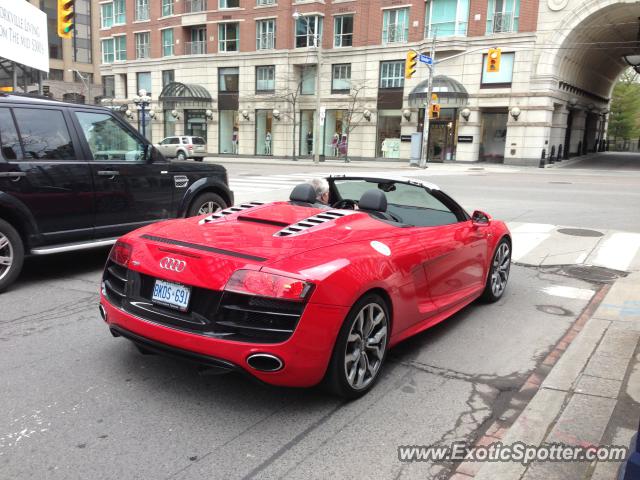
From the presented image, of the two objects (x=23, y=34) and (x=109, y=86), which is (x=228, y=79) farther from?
(x=23, y=34)

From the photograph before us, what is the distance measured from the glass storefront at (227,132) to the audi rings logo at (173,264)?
46141 millimetres

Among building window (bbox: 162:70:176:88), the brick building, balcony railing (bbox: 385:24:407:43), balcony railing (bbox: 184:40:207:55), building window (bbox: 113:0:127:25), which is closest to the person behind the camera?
the brick building

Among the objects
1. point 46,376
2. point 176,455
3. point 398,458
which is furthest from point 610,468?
point 46,376

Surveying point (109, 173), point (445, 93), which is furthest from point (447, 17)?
point (109, 173)

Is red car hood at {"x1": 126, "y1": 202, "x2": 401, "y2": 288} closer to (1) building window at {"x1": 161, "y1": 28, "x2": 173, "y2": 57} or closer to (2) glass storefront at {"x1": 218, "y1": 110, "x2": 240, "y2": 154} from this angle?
(2) glass storefront at {"x1": 218, "y1": 110, "x2": 240, "y2": 154}

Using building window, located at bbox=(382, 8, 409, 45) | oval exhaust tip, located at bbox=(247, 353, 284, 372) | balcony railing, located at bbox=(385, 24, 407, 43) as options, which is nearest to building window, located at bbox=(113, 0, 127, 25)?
building window, located at bbox=(382, 8, 409, 45)

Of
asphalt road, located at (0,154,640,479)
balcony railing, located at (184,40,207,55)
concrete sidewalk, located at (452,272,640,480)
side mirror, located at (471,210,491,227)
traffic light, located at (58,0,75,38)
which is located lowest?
asphalt road, located at (0,154,640,479)

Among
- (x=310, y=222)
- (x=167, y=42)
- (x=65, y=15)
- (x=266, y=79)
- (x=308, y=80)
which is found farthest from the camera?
(x=167, y=42)

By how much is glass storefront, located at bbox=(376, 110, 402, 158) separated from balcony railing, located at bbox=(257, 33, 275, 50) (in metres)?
11.1

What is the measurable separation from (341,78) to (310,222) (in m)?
41.0

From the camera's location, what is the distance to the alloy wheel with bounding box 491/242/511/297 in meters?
5.89

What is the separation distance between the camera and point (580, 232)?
10.5m

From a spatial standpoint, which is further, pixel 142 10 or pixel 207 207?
pixel 142 10

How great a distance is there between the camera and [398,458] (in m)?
3.04
